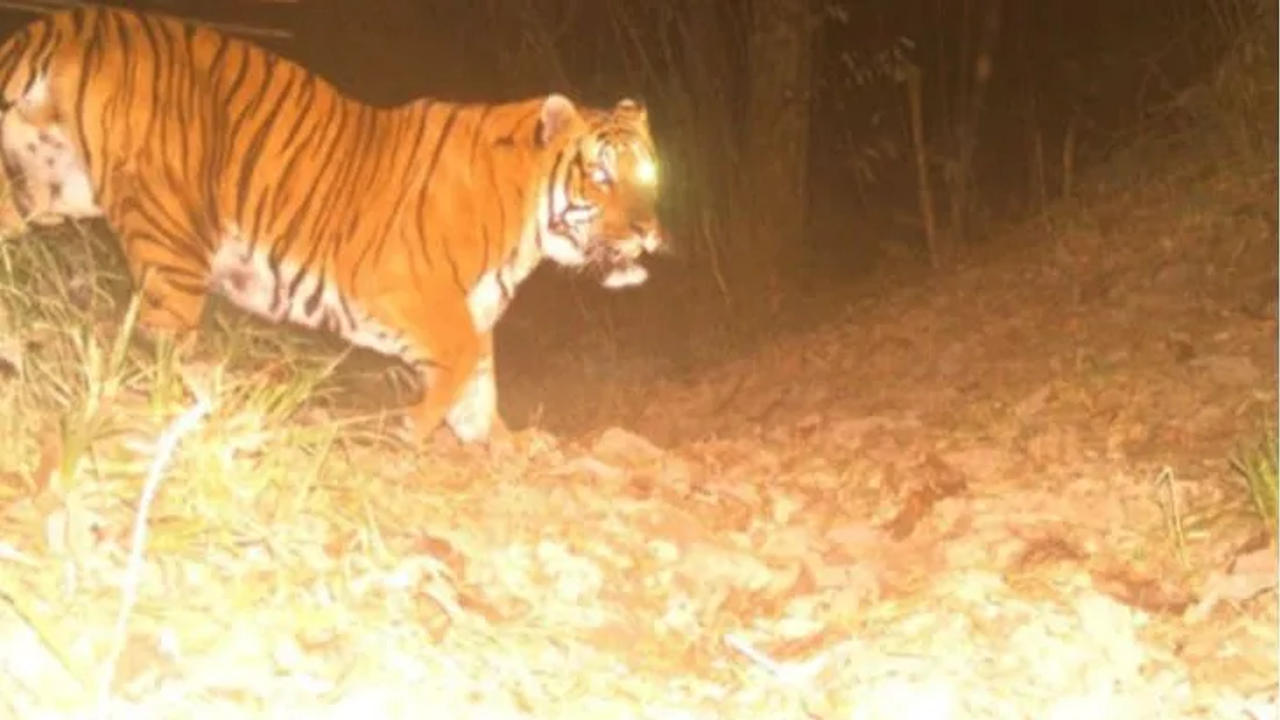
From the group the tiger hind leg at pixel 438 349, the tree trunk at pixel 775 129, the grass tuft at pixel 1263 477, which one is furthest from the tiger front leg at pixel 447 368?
the tree trunk at pixel 775 129

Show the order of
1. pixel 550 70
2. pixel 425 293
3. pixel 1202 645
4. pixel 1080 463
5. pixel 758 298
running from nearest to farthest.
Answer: pixel 1202 645 < pixel 1080 463 < pixel 425 293 < pixel 758 298 < pixel 550 70

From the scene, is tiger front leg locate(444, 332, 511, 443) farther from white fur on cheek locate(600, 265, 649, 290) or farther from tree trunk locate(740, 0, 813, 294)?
tree trunk locate(740, 0, 813, 294)

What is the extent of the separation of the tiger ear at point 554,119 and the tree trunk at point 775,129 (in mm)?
3218

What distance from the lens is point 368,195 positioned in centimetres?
569

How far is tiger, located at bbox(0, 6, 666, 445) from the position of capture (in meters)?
5.34

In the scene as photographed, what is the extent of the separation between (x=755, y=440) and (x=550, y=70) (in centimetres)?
568

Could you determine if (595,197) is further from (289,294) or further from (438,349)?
(289,294)

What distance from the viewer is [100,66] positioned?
5.25 m

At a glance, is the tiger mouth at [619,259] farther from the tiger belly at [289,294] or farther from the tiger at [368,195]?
the tiger belly at [289,294]

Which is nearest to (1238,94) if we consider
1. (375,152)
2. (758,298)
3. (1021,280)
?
(1021,280)

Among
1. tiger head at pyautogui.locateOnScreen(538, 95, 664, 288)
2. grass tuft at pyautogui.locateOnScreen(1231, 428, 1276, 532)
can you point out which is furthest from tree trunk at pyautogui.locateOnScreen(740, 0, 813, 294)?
grass tuft at pyautogui.locateOnScreen(1231, 428, 1276, 532)

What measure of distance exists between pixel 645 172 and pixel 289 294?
1281mm

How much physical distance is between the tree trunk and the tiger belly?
3681 mm

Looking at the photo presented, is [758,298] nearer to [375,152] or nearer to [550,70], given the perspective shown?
[550,70]
